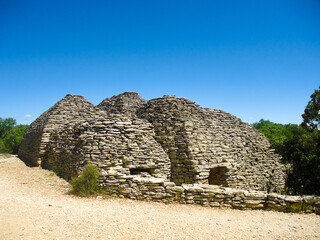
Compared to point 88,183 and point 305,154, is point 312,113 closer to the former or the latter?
point 305,154

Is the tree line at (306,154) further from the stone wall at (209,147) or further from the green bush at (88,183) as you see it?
the green bush at (88,183)

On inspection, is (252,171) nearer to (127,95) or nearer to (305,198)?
(305,198)

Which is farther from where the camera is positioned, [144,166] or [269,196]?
[144,166]

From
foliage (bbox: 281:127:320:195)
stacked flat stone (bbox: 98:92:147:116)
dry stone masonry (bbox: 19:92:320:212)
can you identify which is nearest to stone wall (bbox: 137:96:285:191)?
dry stone masonry (bbox: 19:92:320:212)

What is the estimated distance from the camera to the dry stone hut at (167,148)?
9.48 meters

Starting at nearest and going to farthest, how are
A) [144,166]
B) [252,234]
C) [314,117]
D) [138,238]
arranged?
1. [138,238]
2. [252,234]
3. [144,166]
4. [314,117]

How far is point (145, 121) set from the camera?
38.8ft

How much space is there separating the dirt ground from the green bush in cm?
36

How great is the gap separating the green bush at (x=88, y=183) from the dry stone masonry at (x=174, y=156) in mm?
276

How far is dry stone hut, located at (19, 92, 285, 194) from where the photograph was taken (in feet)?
31.1

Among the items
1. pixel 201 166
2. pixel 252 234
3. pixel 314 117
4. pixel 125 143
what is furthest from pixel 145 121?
pixel 314 117

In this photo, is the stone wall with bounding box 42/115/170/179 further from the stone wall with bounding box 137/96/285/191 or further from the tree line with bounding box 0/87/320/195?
the tree line with bounding box 0/87/320/195

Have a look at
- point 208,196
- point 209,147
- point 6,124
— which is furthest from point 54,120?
point 6,124

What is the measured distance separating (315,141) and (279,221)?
27.2 feet
